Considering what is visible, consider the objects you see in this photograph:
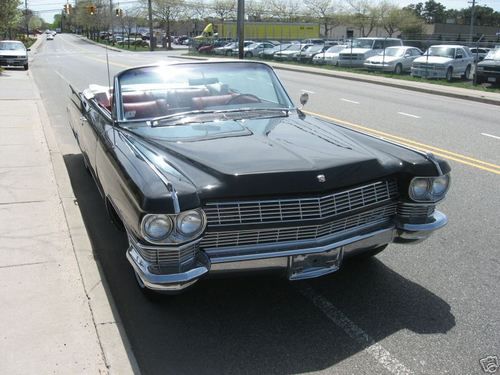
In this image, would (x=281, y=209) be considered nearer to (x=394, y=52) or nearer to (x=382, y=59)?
(x=382, y=59)

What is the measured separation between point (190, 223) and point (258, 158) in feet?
2.29

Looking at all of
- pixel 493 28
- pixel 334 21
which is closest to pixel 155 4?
pixel 334 21

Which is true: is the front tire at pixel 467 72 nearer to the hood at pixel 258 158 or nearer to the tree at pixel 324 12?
the hood at pixel 258 158

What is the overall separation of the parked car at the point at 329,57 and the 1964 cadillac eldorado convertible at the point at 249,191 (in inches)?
1100

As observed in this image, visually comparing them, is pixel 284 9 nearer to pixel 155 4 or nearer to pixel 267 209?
pixel 155 4

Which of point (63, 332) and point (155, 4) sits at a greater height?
point (155, 4)

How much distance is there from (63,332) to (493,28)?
358 feet

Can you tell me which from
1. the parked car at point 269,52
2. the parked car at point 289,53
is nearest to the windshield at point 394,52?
the parked car at point 289,53

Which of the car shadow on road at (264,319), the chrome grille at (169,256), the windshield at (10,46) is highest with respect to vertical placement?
the windshield at (10,46)

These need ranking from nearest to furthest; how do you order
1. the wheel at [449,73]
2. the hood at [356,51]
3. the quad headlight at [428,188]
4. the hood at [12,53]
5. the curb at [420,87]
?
the quad headlight at [428,188] → the curb at [420,87] → the wheel at [449,73] → the hood at [12,53] → the hood at [356,51]

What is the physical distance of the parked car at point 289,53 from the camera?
37312 millimetres

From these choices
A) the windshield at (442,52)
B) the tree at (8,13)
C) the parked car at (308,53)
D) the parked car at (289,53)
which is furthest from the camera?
the parked car at (289,53)

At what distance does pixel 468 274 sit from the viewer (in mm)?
4180

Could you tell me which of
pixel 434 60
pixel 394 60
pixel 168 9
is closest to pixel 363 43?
pixel 394 60
